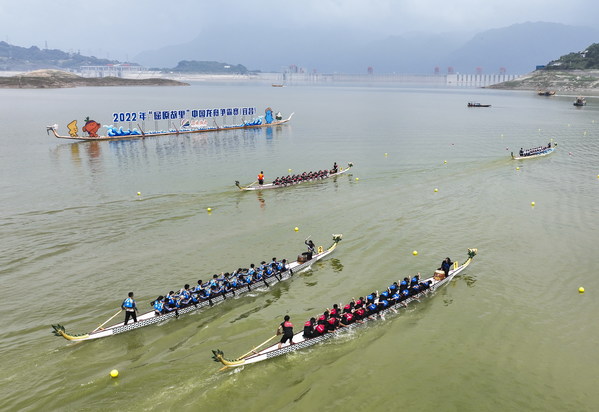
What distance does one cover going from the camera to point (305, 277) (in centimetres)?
2619

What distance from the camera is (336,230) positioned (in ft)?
109

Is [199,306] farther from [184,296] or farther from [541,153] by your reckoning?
[541,153]

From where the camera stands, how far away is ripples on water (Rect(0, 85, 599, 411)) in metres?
17.1

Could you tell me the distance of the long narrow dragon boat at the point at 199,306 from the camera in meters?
19.2

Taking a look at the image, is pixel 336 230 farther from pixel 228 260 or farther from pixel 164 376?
pixel 164 376

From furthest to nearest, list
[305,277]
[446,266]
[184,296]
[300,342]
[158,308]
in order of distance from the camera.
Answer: [305,277] < [446,266] < [184,296] < [158,308] < [300,342]

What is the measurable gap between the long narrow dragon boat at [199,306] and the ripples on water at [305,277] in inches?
15.1

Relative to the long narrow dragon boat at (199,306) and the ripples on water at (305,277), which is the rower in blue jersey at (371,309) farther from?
the long narrow dragon boat at (199,306)

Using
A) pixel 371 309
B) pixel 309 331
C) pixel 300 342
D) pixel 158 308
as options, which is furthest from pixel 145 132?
pixel 300 342

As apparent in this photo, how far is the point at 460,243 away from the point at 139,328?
73.6 ft

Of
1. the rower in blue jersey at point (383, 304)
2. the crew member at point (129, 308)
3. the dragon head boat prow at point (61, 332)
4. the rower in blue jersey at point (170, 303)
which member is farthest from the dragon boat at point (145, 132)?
the rower in blue jersey at point (383, 304)

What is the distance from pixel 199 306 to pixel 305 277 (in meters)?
7.00

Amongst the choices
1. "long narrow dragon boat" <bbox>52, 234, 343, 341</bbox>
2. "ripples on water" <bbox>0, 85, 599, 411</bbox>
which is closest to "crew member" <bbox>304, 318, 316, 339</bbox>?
"ripples on water" <bbox>0, 85, 599, 411</bbox>

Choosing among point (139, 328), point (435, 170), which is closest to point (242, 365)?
point (139, 328)
